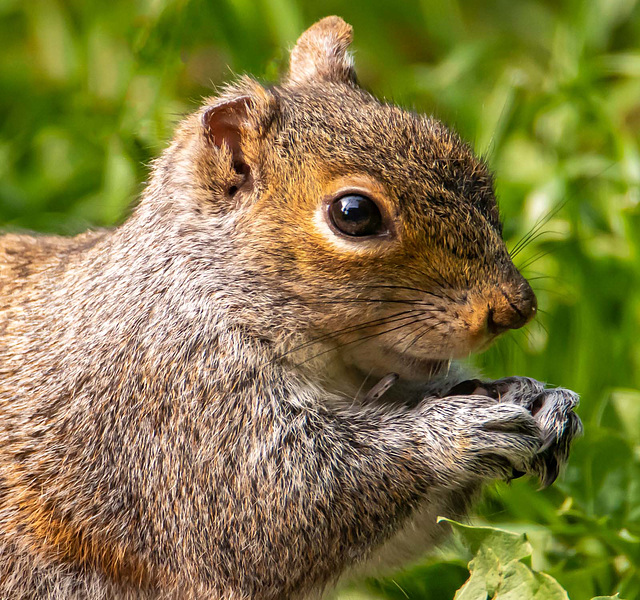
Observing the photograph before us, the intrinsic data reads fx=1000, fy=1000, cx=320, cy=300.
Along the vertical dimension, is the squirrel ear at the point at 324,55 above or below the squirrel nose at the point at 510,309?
above

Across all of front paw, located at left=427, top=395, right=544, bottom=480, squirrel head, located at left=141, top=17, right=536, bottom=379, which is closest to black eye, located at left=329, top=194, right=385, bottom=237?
squirrel head, located at left=141, top=17, right=536, bottom=379

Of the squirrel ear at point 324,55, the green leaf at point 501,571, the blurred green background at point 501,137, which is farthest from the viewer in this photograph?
the blurred green background at point 501,137

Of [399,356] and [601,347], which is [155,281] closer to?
[399,356]

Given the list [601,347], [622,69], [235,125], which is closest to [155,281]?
[235,125]

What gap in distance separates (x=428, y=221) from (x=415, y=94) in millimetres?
2335

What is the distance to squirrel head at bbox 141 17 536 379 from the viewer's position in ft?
7.58

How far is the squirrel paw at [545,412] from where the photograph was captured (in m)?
2.42

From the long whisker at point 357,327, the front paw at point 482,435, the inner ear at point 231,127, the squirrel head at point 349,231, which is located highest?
the inner ear at point 231,127

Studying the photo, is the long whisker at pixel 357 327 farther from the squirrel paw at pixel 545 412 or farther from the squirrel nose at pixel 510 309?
the squirrel paw at pixel 545 412

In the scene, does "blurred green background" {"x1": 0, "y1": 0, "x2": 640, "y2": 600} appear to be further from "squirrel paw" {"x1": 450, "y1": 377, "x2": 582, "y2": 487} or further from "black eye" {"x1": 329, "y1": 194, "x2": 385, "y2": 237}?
"black eye" {"x1": 329, "y1": 194, "x2": 385, "y2": 237}

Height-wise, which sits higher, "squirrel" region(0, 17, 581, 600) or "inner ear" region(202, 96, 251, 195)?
"inner ear" region(202, 96, 251, 195)

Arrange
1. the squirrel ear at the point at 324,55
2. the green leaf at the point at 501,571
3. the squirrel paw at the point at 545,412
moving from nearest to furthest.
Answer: the green leaf at the point at 501,571 < the squirrel paw at the point at 545,412 < the squirrel ear at the point at 324,55

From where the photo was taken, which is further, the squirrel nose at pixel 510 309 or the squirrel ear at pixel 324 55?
the squirrel ear at pixel 324 55

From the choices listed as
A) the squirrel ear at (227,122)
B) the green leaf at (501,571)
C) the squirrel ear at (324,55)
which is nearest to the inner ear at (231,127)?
the squirrel ear at (227,122)
